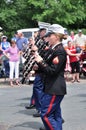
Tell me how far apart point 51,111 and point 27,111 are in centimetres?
398

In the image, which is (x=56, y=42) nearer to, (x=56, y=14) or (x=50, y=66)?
(x=50, y=66)

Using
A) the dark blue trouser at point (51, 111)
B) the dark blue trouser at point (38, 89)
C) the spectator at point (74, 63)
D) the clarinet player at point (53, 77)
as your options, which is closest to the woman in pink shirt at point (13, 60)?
the spectator at point (74, 63)

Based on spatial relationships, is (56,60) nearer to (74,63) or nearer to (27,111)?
(27,111)

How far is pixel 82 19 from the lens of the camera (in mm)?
32250

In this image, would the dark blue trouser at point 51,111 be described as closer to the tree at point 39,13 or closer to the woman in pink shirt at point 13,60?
the woman in pink shirt at point 13,60

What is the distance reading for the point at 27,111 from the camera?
1149 cm

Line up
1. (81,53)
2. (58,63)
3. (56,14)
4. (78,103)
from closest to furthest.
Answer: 1. (58,63)
2. (78,103)
3. (81,53)
4. (56,14)

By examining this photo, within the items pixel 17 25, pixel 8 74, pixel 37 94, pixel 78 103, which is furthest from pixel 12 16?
pixel 37 94

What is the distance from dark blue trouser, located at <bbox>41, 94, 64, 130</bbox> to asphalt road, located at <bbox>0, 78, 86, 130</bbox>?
176 cm

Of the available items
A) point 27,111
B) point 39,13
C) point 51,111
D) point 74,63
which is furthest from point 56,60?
point 39,13

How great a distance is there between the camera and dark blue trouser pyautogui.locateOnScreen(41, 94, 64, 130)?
7473mm

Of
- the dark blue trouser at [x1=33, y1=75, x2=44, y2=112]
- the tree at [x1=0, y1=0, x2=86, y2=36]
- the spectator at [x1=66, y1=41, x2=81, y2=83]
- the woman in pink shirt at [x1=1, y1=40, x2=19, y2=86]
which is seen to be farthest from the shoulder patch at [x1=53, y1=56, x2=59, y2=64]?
the tree at [x1=0, y1=0, x2=86, y2=36]

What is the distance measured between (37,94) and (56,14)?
70.7ft

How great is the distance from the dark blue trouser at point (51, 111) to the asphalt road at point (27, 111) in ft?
5.76
